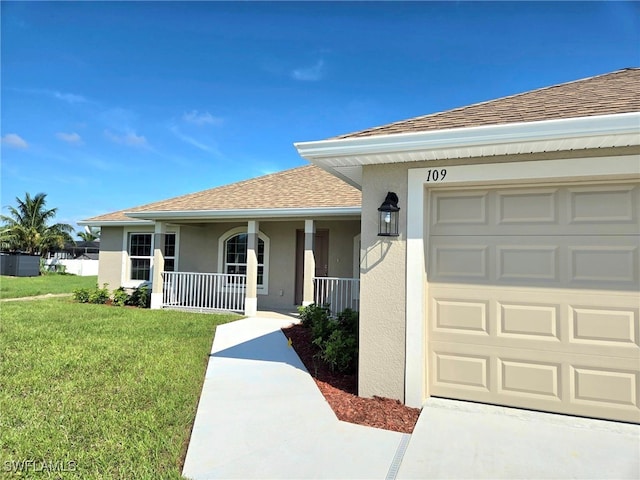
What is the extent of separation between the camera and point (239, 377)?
5.02 meters

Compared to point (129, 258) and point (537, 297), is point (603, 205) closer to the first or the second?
point (537, 297)

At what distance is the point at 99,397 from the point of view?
13.7 feet

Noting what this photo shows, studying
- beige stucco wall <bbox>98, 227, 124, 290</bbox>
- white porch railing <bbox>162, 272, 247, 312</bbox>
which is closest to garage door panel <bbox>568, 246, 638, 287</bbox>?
white porch railing <bbox>162, 272, 247, 312</bbox>

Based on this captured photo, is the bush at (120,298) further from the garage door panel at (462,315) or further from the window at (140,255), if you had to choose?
the garage door panel at (462,315)

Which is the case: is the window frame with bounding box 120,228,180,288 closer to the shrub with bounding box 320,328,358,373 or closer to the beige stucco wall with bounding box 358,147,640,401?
the shrub with bounding box 320,328,358,373

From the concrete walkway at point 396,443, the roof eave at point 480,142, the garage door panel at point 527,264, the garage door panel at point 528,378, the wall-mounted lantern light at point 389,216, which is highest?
the roof eave at point 480,142

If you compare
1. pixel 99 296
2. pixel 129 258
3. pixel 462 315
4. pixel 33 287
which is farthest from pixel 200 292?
pixel 33 287

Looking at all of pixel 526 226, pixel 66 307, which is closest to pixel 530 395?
pixel 526 226

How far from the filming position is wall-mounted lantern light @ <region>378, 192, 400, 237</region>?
412 centimetres

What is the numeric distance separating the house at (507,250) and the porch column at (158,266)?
843 centimetres

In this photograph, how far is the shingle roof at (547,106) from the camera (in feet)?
11.7

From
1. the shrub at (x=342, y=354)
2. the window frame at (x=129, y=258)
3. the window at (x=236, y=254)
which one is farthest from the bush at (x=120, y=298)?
the shrub at (x=342, y=354)

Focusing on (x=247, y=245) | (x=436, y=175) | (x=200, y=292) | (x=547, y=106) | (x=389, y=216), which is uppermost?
(x=547, y=106)

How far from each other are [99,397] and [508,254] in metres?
4.79
